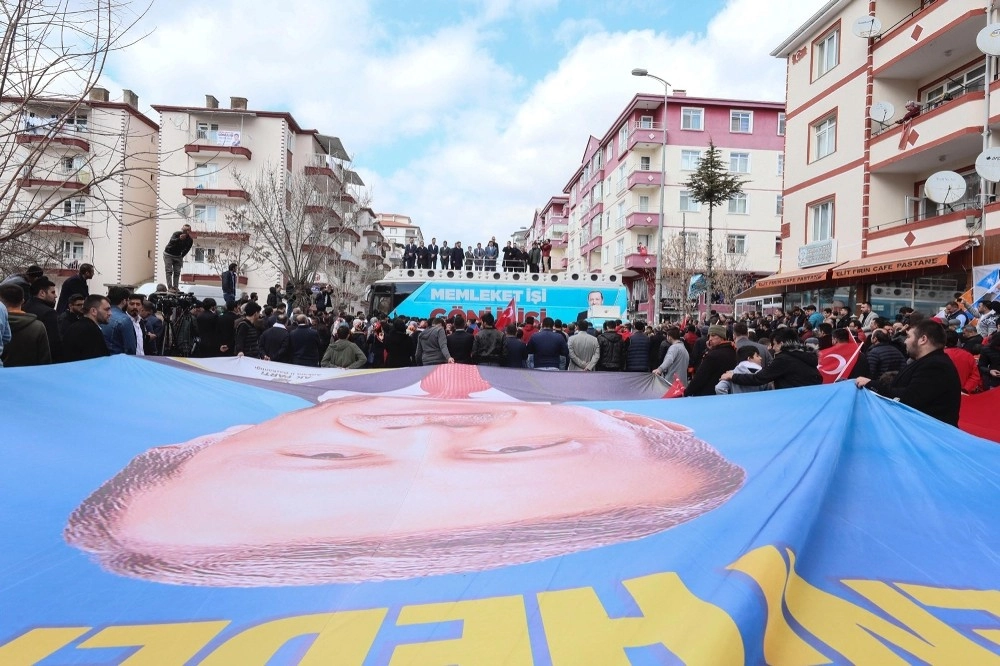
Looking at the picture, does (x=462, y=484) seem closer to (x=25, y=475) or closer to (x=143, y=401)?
(x=25, y=475)

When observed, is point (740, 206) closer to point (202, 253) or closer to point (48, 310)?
point (202, 253)

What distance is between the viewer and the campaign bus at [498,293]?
74.0 feet

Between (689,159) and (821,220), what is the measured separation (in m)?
25.8

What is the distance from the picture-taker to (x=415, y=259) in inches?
1006

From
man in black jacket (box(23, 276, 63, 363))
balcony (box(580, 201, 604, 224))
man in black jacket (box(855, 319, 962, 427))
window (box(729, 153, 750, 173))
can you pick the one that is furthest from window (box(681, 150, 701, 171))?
man in black jacket (box(23, 276, 63, 363))

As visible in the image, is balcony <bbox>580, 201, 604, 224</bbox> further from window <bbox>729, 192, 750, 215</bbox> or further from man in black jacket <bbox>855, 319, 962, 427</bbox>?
man in black jacket <bbox>855, 319, 962, 427</bbox>

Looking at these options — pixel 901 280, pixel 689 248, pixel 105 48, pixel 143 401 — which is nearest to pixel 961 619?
pixel 143 401

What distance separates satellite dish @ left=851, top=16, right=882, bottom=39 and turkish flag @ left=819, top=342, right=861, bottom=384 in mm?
18204

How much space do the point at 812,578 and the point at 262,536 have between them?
221 centimetres

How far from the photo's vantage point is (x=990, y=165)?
59.4 feet

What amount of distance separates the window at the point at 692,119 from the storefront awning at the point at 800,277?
25972 mm

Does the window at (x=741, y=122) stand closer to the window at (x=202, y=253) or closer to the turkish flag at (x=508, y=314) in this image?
the turkish flag at (x=508, y=314)

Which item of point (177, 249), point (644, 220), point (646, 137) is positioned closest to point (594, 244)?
point (644, 220)

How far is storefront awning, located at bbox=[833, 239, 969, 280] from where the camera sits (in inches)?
762
